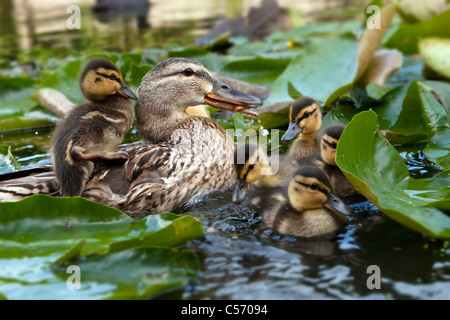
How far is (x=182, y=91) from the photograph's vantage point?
4191 mm

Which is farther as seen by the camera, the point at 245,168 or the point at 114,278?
the point at 245,168

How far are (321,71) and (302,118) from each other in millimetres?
1634

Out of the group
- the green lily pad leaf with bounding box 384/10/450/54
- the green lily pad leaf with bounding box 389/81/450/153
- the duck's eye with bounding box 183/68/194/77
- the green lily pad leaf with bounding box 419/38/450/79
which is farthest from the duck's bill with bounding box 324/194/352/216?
the green lily pad leaf with bounding box 384/10/450/54

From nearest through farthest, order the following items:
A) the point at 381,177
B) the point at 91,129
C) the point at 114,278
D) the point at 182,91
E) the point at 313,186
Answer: the point at 114,278 → the point at 313,186 → the point at 381,177 → the point at 91,129 → the point at 182,91

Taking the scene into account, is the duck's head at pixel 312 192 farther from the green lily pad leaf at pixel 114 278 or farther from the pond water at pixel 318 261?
the green lily pad leaf at pixel 114 278

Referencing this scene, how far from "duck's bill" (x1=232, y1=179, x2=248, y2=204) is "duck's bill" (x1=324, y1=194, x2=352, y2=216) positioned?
528 mm

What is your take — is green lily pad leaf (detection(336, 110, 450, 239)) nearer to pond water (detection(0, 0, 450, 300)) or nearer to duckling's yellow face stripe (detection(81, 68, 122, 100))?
pond water (detection(0, 0, 450, 300))

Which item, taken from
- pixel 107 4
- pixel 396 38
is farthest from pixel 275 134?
pixel 107 4

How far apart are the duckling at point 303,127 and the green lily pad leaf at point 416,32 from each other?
2.93 metres

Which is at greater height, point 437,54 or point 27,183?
point 437,54

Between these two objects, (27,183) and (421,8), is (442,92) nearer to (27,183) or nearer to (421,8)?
(421,8)

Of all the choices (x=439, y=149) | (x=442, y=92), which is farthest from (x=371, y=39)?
(x=439, y=149)

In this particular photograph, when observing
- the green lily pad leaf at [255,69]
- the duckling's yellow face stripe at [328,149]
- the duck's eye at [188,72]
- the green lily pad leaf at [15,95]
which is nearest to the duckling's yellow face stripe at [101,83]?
the duck's eye at [188,72]

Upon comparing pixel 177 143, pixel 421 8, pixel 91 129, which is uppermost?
pixel 421 8
